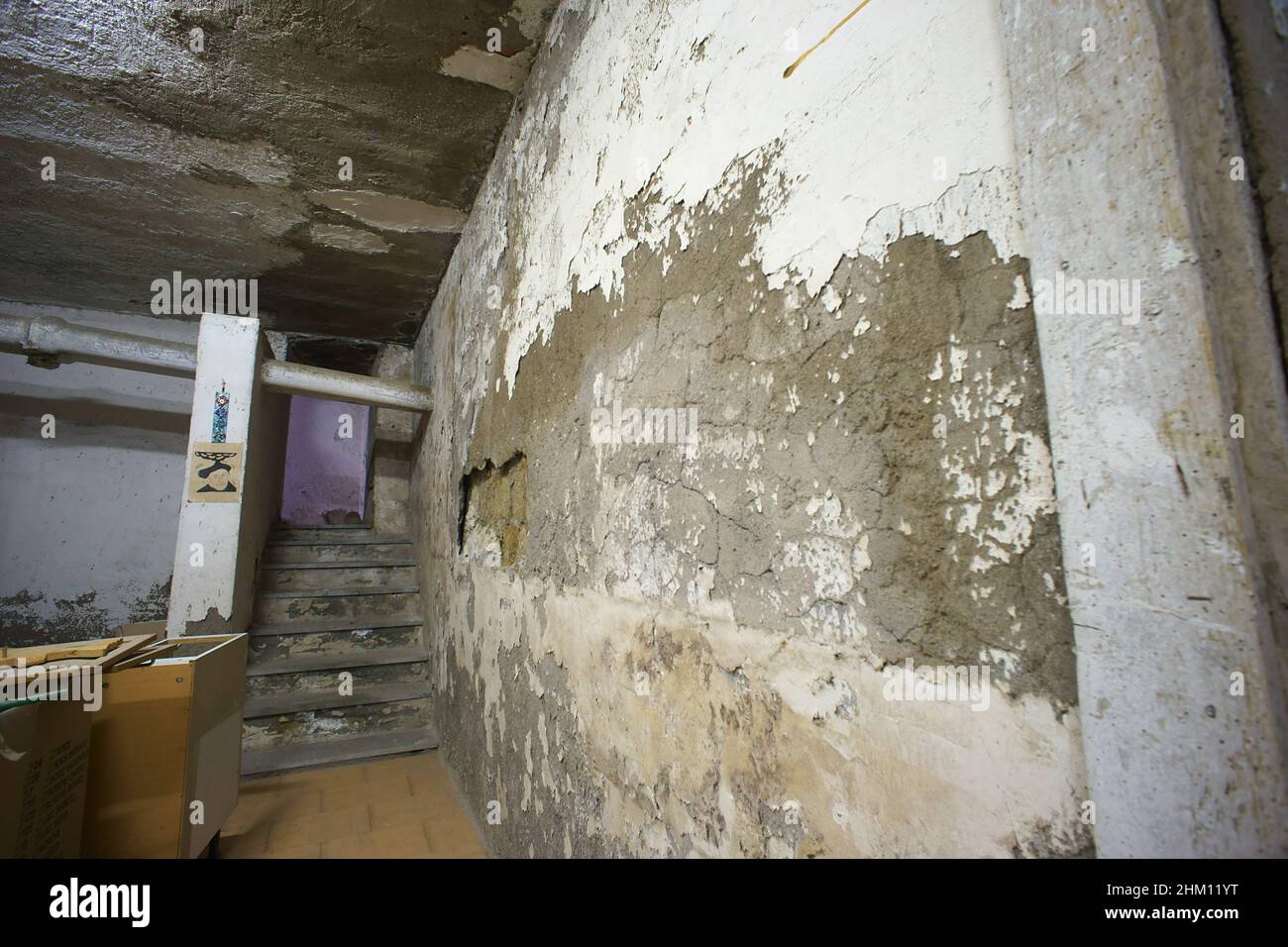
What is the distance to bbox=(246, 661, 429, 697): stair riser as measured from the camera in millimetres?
3427

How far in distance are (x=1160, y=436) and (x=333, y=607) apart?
4.49m

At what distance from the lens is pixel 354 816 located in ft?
8.56

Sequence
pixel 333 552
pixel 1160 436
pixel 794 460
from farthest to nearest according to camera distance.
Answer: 1. pixel 333 552
2. pixel 794 460
3. pixel 1160 436

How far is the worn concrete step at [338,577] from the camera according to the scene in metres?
4.06

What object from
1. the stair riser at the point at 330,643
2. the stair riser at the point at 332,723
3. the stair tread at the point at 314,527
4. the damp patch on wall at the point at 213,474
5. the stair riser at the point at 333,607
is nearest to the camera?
the stair riser at the point at 332,723

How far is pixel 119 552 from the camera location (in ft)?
15.6

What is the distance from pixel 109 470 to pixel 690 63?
5793mm

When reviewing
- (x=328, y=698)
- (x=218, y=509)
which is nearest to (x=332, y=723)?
(x=328, y=698)

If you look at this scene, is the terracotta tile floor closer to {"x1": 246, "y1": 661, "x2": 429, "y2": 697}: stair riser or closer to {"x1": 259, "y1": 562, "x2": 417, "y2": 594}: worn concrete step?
{"x1": 246, "y1": 661, "x2": 429, "y2": 697}: stair riser
